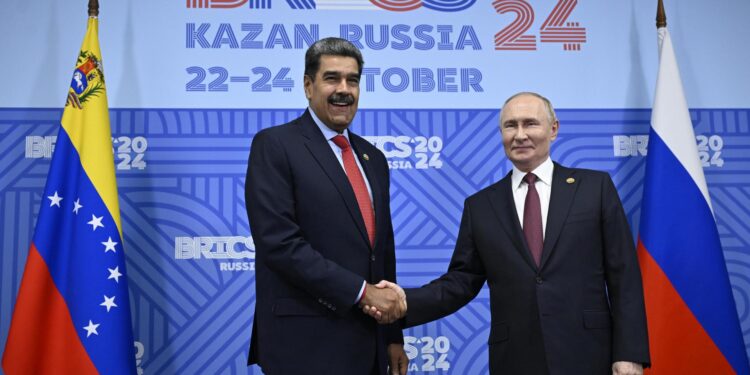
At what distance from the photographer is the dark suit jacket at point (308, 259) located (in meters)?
2.33

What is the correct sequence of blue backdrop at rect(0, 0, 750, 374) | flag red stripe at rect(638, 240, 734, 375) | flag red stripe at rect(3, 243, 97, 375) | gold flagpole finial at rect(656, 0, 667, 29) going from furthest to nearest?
gold flagpole finial at rect(656, 0, 667, 29)
blue backdrop at rect(0, 0, 750, 374)
flag red stripe at rect(638, 240, 734, 375)
flag red stripe at rect(3, 243, 97, 375)

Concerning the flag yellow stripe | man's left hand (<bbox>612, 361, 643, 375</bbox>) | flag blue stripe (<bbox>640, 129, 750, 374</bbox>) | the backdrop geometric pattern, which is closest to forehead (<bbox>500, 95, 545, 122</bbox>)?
man's left hand (<bbox>612, 361, 643, 375</bbox>)

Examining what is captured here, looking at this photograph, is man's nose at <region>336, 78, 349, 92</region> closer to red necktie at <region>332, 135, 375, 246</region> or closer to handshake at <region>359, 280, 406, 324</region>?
red necktie at <region>332, 135, 375, 246</region>

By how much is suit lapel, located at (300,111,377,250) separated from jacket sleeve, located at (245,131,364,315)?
4.5 inches

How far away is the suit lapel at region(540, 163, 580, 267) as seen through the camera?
2441mm

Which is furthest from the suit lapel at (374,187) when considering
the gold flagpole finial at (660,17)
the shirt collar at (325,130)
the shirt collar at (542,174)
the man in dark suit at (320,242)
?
the gold flagpole finial at (660,17)

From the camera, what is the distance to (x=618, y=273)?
2406 millimetres

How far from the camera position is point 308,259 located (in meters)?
2.30

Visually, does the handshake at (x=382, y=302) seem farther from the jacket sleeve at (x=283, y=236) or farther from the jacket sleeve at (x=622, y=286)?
the jacket sleeve at (x=622, y=286)

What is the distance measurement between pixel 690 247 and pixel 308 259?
82.1 inches

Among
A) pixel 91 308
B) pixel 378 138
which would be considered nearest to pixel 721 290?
pixel 378 138

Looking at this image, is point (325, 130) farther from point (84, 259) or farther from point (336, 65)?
point (84, 259)

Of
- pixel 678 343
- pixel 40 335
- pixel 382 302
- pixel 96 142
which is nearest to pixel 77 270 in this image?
pixel 40 335

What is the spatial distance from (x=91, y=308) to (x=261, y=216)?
1.25 meters
